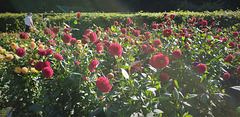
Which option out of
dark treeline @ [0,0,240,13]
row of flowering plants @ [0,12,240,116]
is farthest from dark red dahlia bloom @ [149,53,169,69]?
dark treeline @ [0,0,240,13]

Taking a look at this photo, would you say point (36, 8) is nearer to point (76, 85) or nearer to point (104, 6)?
point (104, 6)

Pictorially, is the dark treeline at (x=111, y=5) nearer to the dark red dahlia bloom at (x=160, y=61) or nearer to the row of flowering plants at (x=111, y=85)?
the row of flowering plants at (x=111, y=85)

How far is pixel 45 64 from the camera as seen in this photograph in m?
1.35

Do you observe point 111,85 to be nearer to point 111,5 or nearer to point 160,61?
point 160,61

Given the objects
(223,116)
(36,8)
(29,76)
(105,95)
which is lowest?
(223,116)

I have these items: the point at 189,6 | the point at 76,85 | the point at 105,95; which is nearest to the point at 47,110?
the point at 76,85

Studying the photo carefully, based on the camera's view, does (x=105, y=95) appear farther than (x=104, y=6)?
No

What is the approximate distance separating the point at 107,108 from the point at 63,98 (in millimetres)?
595

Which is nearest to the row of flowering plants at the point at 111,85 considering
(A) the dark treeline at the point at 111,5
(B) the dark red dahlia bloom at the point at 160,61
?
(B) the dark red dahlia bloom at the point at 160,61

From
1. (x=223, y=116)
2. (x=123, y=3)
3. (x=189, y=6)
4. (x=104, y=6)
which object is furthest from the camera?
(x=104, y=6)

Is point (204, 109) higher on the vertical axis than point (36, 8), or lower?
lower

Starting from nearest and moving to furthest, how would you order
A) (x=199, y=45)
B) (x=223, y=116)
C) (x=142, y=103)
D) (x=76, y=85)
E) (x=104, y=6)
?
(x=142, y=103) < (x=76, y=85) < (x=223, y=116) < (x=199, y=45) < (x=104, y=6)

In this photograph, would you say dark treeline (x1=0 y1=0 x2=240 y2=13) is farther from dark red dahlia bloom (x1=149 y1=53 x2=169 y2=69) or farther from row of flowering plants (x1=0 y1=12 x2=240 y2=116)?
dark red dahlia bloom (x1=149 y1=53 x2=169 y2=69)

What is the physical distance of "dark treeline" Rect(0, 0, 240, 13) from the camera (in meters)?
16.4
